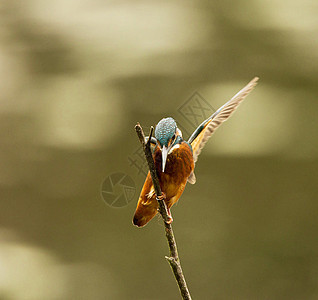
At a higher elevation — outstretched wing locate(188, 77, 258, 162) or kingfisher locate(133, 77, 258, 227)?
outstretched wing locate(188, 77, 258, 162)

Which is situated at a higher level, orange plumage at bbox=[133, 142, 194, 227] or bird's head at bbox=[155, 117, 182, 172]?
bird's head at bbox=[155, 117, 182, 172]

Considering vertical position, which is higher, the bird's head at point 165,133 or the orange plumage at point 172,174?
the bird's head at point 165,133

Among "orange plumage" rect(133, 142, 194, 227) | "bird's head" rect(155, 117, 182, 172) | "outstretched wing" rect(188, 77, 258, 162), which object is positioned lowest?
"orange plumage" rect(133, 142, 194, 227)

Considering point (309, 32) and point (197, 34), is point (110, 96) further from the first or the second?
point (309, 32)

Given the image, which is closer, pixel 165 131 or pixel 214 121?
pixel 165 131

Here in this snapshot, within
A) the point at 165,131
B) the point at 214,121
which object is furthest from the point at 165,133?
the point at 214,121

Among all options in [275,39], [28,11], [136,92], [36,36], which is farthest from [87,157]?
[275,39]

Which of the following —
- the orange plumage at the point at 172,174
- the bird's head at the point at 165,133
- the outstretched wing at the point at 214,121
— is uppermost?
the outstretched wing at the point at 214,121

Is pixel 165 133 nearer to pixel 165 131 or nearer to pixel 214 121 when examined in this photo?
pixel 165 131
